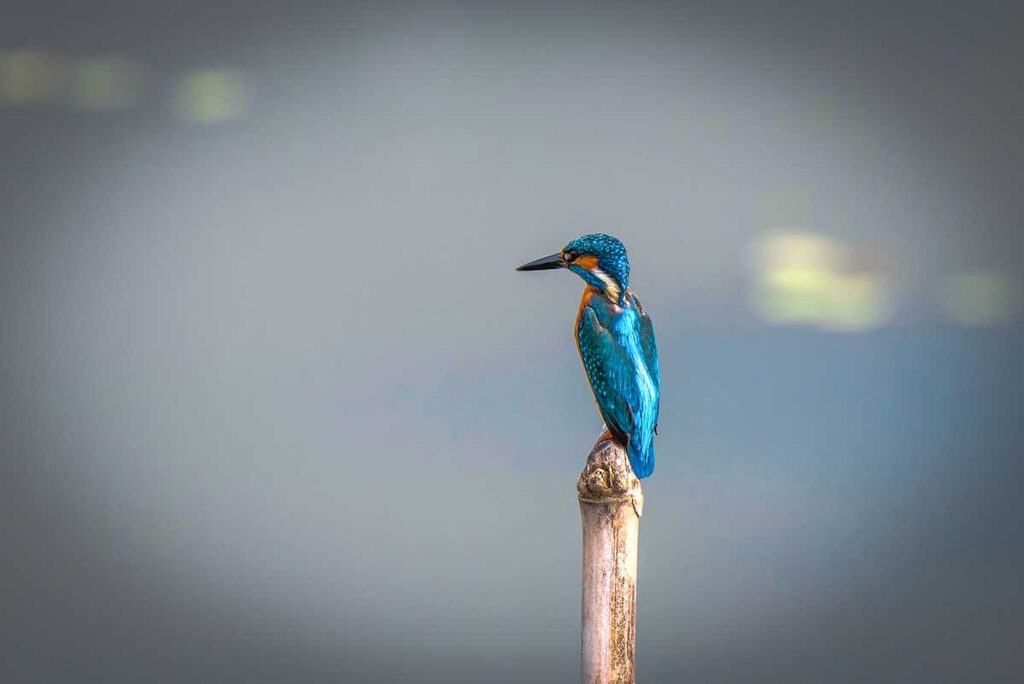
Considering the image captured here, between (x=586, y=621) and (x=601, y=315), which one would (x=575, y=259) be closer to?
(x=601, y=315)

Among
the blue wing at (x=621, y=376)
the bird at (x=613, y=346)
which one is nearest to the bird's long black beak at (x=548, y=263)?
the bird at (x=613, y=346)

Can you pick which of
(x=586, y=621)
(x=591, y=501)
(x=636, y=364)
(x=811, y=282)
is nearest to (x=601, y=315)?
(x=636, y=364)

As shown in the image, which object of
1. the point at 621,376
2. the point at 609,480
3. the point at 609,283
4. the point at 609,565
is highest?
the point at 609,283

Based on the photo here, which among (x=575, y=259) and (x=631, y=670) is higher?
(x=575, y=259)

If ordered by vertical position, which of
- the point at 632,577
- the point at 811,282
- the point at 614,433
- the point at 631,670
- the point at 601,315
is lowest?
the point at 631,670

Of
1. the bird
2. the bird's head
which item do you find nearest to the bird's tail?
the bird

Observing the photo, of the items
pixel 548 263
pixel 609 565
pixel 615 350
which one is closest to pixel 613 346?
pixel 615 350

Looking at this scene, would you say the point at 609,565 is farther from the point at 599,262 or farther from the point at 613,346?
the point at 599,262
